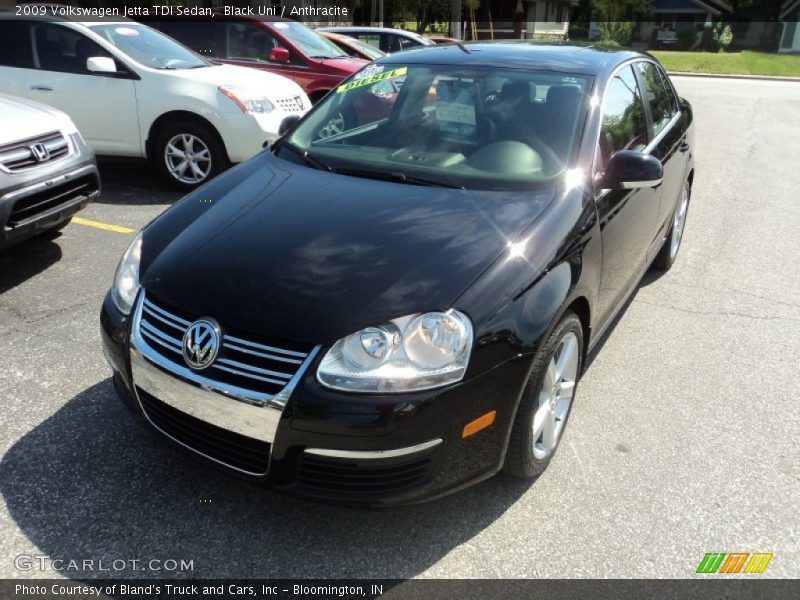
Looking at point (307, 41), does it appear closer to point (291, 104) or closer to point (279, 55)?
point (279, 55)

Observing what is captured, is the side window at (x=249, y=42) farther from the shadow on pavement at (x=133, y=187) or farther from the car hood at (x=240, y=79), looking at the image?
the shadow on pavement at (x=133, y=187)

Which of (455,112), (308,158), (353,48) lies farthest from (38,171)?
(353,48)

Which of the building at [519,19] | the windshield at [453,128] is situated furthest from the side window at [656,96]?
the building at [519,19]

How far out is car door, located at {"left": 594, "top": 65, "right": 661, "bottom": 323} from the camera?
308cm

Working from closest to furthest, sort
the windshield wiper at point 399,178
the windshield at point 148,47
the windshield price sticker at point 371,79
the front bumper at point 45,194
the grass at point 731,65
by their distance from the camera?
the windshield wiper at point 399,178
the windshield price sticker at point 371,79
the front bumper at point 45,194
the windshield at point 148,47
the grass at point 731,65

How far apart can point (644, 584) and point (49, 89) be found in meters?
6.74

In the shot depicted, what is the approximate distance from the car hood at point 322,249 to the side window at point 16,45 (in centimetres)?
481

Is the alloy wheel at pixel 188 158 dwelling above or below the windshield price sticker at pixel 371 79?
below

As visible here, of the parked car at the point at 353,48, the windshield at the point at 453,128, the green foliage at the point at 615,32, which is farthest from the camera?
the green foliage at the point at 615,32

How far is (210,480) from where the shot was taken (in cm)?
264

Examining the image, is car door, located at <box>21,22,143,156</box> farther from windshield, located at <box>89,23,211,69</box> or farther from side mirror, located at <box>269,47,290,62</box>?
side mirror, located at <box>269,47,290,62</box>

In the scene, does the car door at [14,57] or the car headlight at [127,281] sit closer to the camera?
the car headlight at [127,281]

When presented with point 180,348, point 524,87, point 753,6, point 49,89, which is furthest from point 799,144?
point 753,6

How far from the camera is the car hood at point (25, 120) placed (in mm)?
4238
